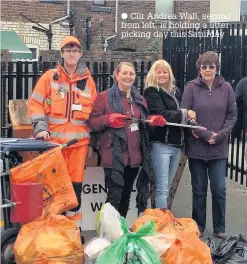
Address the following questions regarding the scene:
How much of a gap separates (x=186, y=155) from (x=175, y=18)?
434 inches

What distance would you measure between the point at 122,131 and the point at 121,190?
1.85 ft

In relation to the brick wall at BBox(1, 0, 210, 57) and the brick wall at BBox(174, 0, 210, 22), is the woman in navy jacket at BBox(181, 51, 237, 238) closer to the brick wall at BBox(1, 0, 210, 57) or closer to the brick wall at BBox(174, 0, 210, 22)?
the brick wall at BBox(1, 0, 210, 57)

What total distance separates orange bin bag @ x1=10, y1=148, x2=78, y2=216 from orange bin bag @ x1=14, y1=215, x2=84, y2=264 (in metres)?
0.26

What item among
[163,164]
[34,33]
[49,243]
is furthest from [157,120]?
[34,33]

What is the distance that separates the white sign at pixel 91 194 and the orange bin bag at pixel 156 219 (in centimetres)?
107

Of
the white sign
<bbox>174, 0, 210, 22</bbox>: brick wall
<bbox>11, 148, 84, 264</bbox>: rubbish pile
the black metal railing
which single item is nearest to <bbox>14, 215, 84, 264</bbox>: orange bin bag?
<bbox>11, 148, 84, 264</bbox>: rubbish pile

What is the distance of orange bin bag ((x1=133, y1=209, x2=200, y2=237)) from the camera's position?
4.95m

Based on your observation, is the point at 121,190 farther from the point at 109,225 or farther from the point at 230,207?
the point at 230,207

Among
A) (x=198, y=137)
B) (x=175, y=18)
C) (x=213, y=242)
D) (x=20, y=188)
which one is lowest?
(x=213, y=242)

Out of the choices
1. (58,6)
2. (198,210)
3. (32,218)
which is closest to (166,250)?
(32,218)

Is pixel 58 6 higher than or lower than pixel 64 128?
higher

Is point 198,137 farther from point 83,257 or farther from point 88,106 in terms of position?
point 83,257

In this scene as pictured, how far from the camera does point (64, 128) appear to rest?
5.38m

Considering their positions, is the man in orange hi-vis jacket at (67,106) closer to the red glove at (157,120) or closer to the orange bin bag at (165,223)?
the red glove at (157,120)
